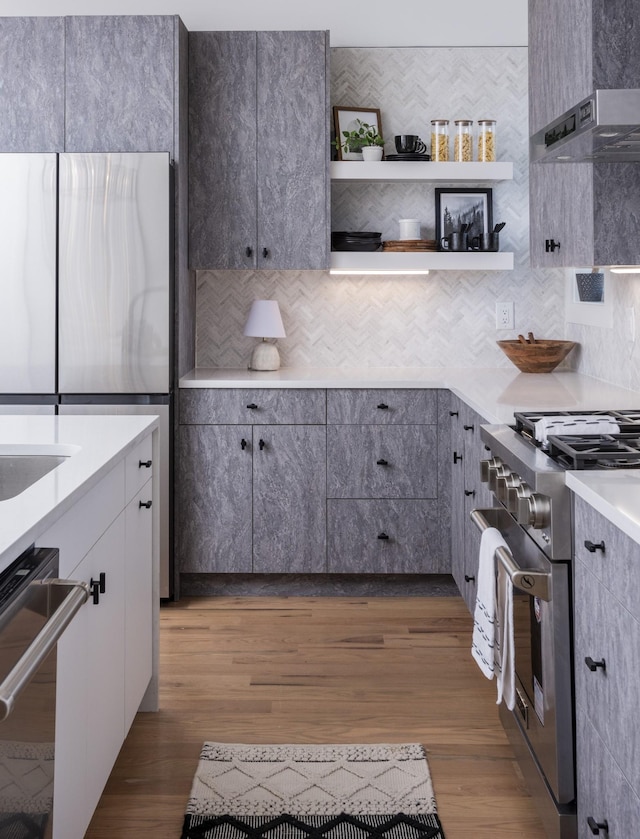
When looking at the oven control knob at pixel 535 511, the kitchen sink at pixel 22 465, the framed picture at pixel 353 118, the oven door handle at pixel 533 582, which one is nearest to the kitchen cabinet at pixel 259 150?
the framed picture at pixel 353 118

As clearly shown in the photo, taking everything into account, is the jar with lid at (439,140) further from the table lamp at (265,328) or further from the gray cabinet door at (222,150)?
the table lamp at (265,328)

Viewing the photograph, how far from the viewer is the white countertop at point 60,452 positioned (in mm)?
1476

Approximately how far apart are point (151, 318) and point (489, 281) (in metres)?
1.68

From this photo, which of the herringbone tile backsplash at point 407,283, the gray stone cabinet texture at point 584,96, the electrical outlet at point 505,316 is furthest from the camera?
the electrical outlet at point 505,316

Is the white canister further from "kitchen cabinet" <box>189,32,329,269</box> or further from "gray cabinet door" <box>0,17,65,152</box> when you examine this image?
"gray cabinet door" <box>0,17,65,152</box>

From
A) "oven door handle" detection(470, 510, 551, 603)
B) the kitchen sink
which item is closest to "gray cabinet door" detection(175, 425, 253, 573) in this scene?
the kitchen sink

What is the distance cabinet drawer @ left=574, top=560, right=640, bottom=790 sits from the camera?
1.54 m

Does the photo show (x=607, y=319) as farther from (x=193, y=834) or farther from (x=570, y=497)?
(x=193, y=834)

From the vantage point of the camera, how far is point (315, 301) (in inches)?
175

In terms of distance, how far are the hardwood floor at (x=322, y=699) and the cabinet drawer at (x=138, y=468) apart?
2.42 ft

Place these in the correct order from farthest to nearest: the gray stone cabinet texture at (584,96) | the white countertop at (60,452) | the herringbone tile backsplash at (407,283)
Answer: the herringbone tile backsplash at (407,283)
the gray stone cabinet texture at (584,96)
the white countertop at (60,452)

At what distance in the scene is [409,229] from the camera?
4238 millimetres

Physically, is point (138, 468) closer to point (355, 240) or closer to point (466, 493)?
point (466, 493)

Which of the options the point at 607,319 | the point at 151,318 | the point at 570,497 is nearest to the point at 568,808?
the point at 570,497
